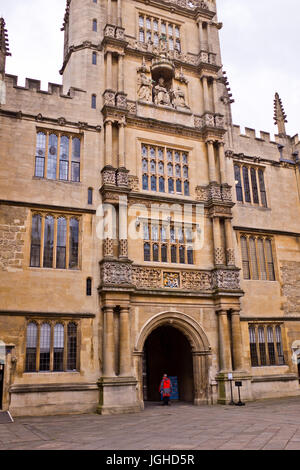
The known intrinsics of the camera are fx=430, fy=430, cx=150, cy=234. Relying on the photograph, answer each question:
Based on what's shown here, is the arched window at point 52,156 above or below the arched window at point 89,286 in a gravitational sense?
above

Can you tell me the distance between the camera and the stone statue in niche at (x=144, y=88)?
24.1 meters

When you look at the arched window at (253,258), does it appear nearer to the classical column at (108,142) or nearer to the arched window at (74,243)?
the classical column at (108,142)

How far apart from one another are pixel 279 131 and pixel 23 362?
21.7m

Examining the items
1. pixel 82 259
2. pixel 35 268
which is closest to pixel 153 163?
pixel 82 259

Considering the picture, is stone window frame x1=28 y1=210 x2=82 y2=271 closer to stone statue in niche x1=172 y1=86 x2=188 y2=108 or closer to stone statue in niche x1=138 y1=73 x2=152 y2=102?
stone statue in niche x1=138 y1=73 x2=152 y2=102

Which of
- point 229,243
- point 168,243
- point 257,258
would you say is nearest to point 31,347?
point 168,243

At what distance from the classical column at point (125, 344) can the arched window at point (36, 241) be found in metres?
4.44

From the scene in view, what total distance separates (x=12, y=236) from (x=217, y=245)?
10.3m

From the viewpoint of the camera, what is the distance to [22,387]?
1727cm

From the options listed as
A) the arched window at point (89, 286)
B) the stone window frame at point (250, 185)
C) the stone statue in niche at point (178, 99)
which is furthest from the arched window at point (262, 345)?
the stone statue in niche at point (178, 99)

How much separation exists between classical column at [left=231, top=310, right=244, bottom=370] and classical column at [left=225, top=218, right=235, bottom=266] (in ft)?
8.74

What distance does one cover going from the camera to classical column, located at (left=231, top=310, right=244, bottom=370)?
21281 millimetres

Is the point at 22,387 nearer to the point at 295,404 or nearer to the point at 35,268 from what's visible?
the point at 35,268

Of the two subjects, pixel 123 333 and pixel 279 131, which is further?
pixel 279 131
